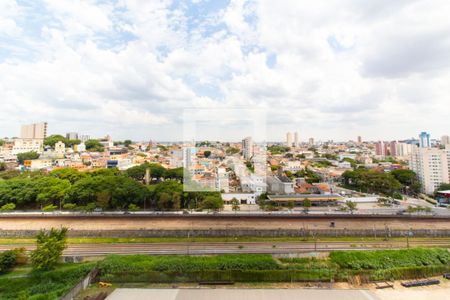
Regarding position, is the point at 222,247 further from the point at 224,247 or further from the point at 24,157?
the point at 24,157

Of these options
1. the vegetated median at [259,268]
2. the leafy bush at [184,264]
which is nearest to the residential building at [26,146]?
the leafy bush at [184,264]

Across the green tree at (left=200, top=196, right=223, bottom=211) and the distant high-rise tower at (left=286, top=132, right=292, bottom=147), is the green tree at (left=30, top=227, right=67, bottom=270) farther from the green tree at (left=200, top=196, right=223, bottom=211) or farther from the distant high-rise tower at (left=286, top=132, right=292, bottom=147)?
the distant high-rise tower at (left=286, top=132, right=292, bottom=147)

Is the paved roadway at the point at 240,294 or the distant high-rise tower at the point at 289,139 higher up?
the distant high-rise tower at the point at 289,139

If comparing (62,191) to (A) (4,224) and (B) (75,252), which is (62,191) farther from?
(B) (75,252)

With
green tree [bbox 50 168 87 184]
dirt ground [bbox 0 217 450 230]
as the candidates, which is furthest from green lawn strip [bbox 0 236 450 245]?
green tree [bbox 50 168 87 184]

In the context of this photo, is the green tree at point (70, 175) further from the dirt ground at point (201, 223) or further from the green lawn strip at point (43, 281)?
the green lawn strip at point (43, 281)
